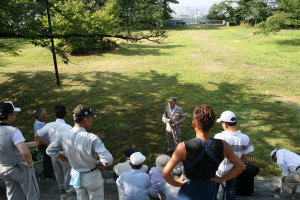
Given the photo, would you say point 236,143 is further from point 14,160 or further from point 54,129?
point 14,160

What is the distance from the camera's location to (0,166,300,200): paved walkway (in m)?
4.18

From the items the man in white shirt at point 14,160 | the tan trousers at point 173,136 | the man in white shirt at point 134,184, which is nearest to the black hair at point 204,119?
the man in white shirt at point 134,184

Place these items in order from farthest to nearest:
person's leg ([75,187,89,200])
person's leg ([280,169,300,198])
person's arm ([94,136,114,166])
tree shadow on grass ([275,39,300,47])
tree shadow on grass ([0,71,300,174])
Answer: tree shadow on grass ([275,39,300,47])
tree shadow on grass ([0,71,300,174])
person's leg ([280,169,300,198])
person's leg ([75,187,89,200])
person's arm ([94,136,114,166])

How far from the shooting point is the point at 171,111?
19.5 ft

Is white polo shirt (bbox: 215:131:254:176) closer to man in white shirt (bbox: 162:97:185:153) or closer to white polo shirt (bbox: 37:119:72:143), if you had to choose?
man in white shirt (bbox: 162:97:185:153)

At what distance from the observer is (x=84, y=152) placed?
2.98 m

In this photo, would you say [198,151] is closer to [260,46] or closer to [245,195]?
[245,195]

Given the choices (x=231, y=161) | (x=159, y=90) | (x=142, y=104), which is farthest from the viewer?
(x=159, y=90)

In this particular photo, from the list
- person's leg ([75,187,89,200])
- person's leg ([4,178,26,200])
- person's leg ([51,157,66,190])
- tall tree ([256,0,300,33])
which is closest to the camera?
person's leg ([75,187,89,200])

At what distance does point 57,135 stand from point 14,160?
0.84m

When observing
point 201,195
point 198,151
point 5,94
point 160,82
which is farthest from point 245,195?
point 5,94

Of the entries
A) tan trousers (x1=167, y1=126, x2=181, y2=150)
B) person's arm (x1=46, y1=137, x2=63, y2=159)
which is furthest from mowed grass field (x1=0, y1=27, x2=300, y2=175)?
person's arm (x1=46, y1=137, x2=63, y2=159)

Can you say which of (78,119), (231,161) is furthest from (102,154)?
(231,161)

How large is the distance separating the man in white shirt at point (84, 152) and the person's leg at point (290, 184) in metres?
3.01
